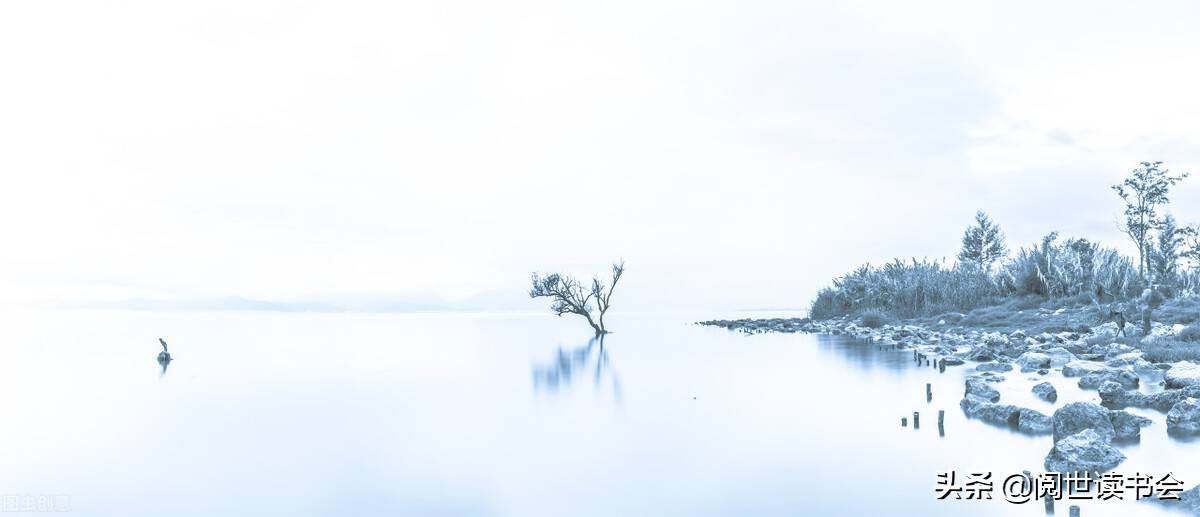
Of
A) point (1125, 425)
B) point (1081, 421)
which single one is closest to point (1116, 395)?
point (1125, 425)

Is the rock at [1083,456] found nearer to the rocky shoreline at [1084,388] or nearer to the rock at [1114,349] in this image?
the rocky shoreline at [1084,388]

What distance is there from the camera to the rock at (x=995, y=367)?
19.1 meters

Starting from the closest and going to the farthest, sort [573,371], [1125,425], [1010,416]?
[1125,425], [1010,416], [573,371]

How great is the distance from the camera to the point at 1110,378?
14758mm

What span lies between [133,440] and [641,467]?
10.9 metres

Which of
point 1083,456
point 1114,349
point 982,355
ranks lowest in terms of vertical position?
point 1083,456

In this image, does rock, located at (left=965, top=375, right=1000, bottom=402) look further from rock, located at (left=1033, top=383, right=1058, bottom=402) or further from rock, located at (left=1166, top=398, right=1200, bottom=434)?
rock, located at (left=1166, top=398, right=1200, bottom=434)

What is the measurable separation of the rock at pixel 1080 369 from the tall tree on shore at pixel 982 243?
148ft

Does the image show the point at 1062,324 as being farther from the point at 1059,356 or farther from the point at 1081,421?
the point at 1081,421

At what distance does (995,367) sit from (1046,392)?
5.43 m

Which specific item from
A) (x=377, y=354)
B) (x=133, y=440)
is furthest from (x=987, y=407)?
(x=377, y=354)

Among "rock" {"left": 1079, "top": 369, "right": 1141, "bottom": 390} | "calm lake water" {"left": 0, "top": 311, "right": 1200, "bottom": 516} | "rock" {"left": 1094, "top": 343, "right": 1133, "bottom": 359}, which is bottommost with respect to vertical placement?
"calm lake water" {"left": 0, "top": 311, "right": 1200, "bottom": 516}

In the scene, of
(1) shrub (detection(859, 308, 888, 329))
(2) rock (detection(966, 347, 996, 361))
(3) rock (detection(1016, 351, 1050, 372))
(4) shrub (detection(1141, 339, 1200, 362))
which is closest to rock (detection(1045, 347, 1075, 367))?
(3) rock (detection(1016, 351, 1050, 372))

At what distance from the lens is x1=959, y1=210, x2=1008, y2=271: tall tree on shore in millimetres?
59562
